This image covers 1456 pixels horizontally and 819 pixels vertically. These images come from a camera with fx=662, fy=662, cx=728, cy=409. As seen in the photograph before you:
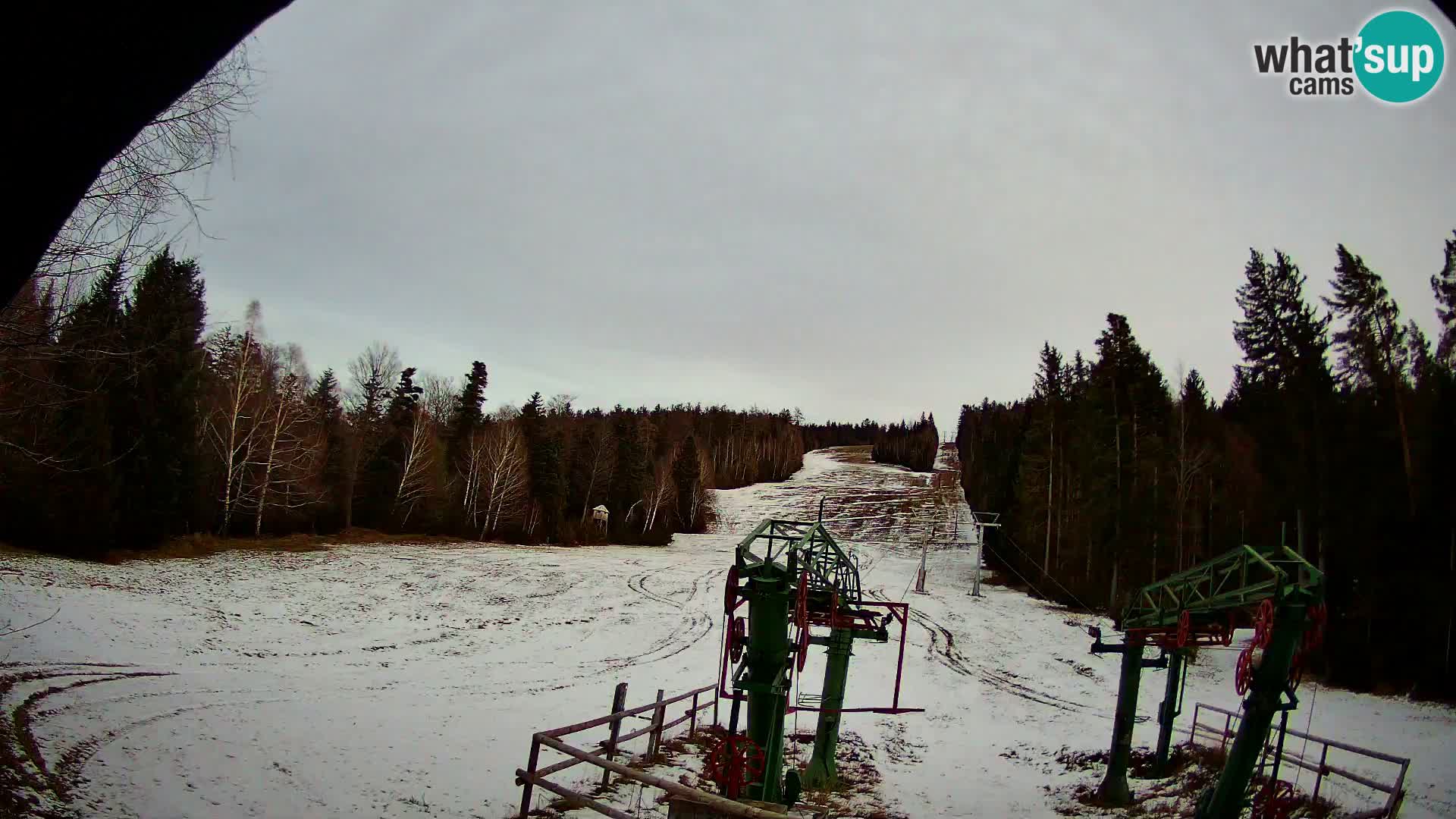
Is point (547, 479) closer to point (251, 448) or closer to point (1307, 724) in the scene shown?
point (251, 448)

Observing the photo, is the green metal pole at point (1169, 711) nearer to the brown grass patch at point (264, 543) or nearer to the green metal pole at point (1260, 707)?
the green metal pole at point (1260, 707)

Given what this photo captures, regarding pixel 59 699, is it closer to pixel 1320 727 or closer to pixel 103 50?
pixel 103 50

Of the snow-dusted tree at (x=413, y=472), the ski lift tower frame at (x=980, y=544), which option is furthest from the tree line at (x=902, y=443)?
the snow-dusted tree at (x=413, y=472)

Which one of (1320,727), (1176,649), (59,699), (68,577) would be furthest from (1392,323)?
(68,577)

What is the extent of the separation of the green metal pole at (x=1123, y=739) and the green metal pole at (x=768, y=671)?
8.24m

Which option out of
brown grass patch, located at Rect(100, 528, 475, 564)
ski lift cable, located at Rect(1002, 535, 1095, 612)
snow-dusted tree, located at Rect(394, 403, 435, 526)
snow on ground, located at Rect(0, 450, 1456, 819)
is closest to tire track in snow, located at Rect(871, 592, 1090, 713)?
snow on ground, located at Rect(0, 450, 1456, 819)

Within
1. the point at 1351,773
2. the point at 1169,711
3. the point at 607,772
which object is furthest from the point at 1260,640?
the point at 607,772

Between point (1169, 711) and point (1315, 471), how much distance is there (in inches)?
609

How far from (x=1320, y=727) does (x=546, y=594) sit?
1170 inches

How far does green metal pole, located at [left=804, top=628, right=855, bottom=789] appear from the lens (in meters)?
15.0

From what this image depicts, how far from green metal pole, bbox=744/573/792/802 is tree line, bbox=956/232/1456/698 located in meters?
10.2

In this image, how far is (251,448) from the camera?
1331 inches

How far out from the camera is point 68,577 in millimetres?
23047

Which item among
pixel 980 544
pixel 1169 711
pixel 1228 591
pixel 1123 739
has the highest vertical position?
pixel 1228 591
